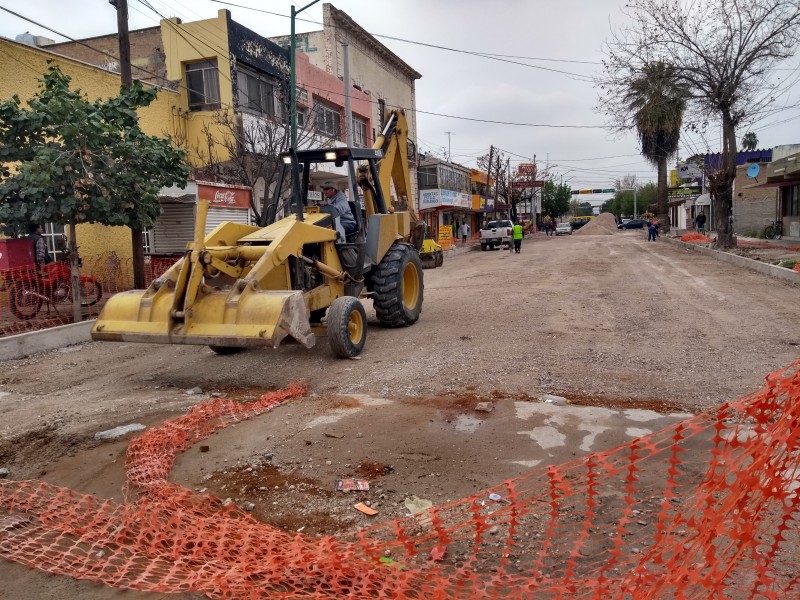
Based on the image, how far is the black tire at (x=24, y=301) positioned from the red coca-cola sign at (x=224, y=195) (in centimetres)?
528

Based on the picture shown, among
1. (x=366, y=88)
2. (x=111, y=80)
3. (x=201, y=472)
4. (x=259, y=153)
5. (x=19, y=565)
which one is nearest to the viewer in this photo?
(x=19, y=565)

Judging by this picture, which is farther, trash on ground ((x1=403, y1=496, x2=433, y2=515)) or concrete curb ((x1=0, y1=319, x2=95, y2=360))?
concrete curb ((x1=0, y1=319, x2=95, y2=360))

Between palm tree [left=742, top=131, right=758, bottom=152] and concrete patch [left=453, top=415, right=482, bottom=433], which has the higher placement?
palm tree [left=742, top=131, right=758, bottom=152]

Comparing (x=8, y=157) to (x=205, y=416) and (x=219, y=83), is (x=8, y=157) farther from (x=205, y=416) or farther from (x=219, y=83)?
(x=219, y=83)

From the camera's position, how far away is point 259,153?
62.0ft

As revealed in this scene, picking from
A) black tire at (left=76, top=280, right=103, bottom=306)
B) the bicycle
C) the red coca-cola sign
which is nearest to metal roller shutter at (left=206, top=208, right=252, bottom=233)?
the red coca-cola sign

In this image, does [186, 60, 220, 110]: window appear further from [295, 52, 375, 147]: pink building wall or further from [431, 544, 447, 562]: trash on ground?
[431, 544, 447, 562]: trash on ground

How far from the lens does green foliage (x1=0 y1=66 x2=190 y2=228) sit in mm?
9328

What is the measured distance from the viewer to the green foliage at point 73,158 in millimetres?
9328

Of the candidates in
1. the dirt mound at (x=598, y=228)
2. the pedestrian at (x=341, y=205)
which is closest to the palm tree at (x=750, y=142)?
the dirt mound at (x=598, y=228)

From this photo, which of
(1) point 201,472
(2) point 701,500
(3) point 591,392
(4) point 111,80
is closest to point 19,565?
(1) point 201,472

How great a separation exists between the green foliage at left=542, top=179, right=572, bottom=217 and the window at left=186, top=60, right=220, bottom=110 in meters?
72.1

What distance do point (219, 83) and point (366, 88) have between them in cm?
1461

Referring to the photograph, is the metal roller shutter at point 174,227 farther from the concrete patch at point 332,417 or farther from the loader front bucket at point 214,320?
the concrete patch at point 332,417
